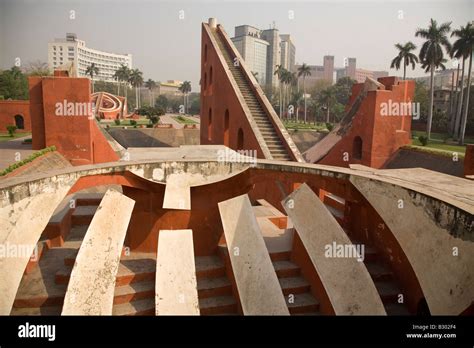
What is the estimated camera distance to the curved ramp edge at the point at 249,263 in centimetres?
657

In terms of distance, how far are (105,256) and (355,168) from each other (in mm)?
5826

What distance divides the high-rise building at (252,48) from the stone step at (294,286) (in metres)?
71.5

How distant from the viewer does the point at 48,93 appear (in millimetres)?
16016

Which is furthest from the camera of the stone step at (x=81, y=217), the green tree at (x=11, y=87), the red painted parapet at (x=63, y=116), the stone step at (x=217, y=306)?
the green tree at (x=11, y=87)

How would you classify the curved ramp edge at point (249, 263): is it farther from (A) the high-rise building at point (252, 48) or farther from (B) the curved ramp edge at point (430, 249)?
(A) the high-rise building at point (252, 48)

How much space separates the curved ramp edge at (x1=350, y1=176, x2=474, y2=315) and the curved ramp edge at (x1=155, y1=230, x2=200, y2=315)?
3635mm

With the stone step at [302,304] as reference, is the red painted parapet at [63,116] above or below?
above

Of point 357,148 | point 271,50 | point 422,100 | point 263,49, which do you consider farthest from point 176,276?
point 271,50

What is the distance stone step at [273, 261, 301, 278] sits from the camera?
27.3 ft

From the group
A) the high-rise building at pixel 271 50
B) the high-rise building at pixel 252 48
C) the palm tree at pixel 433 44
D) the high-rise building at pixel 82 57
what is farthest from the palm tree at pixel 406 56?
the high-rise building at pixel 271 50
